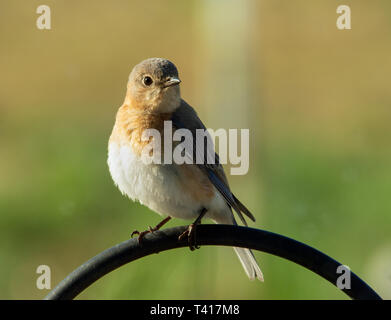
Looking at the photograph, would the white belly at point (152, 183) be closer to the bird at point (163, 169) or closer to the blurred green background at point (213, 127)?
the bird at point (163, 169)

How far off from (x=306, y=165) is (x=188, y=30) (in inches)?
130

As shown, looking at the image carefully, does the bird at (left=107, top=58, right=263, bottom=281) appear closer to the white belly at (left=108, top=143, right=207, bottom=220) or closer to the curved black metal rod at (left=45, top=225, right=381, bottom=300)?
the white belly at (left=108, top=143, right=207, bottom=220)

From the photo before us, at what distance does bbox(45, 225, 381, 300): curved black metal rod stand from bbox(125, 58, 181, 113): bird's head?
100cm

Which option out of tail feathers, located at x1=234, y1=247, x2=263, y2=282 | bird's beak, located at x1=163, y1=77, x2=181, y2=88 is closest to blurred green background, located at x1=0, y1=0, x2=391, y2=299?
tail feathers, located at x1=234, y1=247, x2=263, y2=282

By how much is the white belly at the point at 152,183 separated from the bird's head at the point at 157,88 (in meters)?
0.29

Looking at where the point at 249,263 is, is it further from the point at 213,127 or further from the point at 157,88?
the point at 213,127

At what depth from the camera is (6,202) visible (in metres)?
6.24

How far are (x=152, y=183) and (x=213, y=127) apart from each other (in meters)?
2.53

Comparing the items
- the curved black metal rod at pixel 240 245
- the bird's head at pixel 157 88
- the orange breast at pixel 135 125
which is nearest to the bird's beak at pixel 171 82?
the bird's head at pixel 157 88

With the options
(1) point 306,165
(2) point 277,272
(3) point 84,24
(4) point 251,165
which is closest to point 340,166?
(1) point 306,165

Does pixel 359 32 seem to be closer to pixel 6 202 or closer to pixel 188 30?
pixel 188 30

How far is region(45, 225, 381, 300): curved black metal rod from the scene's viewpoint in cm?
244

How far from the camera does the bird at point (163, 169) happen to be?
10.7 ft

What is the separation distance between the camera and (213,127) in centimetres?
570
